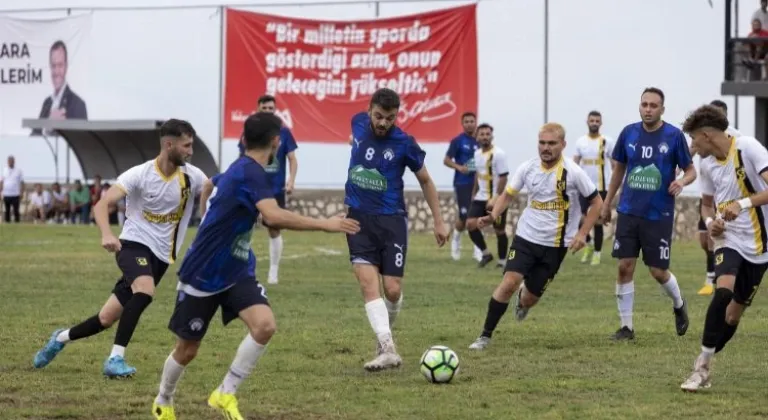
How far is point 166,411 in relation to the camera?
8.52 meters

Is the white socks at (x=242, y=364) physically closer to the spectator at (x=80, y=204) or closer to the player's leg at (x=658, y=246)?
the player's leg at (x=658, y=246)

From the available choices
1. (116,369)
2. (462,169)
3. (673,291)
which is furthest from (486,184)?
(116,369)

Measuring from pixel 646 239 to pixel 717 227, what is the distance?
114 inches

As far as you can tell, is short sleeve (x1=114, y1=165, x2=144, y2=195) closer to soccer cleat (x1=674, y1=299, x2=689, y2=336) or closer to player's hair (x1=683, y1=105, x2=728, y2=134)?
player's hair (x1=683, y1=105, x2=728, y2=134)

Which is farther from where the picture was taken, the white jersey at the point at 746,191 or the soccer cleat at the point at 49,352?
the soccer cleat at the point at 49,352

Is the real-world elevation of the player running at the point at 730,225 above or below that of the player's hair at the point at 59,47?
below

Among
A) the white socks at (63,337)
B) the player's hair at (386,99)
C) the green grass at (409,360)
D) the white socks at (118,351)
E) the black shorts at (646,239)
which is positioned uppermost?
the player's hair at (386,99)

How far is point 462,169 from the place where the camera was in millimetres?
23375

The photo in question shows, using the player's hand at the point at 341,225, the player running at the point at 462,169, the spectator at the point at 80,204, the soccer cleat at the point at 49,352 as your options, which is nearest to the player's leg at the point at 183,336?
the player's hand at the point at 341,225

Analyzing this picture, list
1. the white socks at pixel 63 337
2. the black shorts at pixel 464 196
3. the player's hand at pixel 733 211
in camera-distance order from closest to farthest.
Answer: the player's hand at pixel 733 211 < the white socks at pixel 63 337 < the black shorts at pixel 464 196

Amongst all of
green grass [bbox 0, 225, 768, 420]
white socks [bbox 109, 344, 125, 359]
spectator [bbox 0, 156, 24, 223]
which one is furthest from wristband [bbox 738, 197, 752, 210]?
spectator [bbox 0, 156, 24, 223]

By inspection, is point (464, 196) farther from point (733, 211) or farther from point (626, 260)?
point (733, 211)

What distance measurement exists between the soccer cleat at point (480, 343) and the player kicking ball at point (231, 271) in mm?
3685

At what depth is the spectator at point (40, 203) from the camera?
3734 cm
